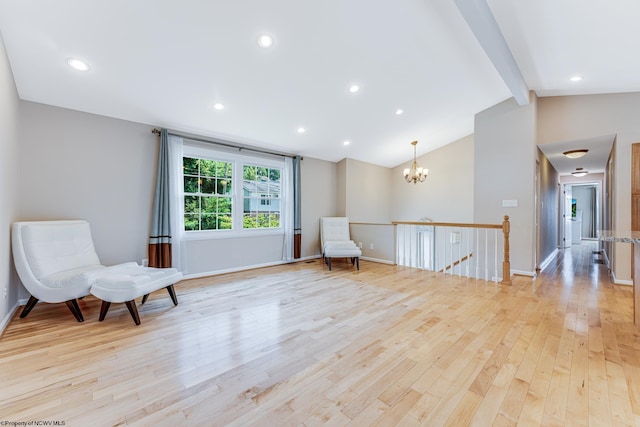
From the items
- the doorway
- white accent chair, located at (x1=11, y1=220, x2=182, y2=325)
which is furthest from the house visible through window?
the doorway

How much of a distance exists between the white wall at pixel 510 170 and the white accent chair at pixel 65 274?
16.7 feet

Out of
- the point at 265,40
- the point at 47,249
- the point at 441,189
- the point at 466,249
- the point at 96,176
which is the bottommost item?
the point at 466,249

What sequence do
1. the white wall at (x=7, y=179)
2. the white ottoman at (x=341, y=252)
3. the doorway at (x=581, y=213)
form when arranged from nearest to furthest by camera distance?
1. the white wall at (x=7, y=179)
2. the white ottoman at (x=341, y=252)
3. the doorway at (x=581, y=213)

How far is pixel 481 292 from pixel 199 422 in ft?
11.4

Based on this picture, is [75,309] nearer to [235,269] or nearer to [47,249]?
[47,249]

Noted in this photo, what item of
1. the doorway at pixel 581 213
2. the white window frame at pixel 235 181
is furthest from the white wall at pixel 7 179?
the doorway at pixel 581 213

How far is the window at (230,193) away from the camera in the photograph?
4.21 meters

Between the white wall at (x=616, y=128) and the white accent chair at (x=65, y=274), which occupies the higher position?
the white wall at (x=616, y=128)

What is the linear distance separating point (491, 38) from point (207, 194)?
424cm

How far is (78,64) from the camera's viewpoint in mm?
2568

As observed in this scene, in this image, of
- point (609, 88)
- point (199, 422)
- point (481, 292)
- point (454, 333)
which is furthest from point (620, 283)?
point (199, 422)

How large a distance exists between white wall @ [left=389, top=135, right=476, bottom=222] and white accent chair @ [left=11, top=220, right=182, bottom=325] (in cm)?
582

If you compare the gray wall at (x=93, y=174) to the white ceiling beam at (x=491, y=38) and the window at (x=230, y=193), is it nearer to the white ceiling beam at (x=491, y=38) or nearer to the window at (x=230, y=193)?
the window at (x=230, y=193)

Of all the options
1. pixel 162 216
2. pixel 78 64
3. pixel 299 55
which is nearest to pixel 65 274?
pixel 162 216
